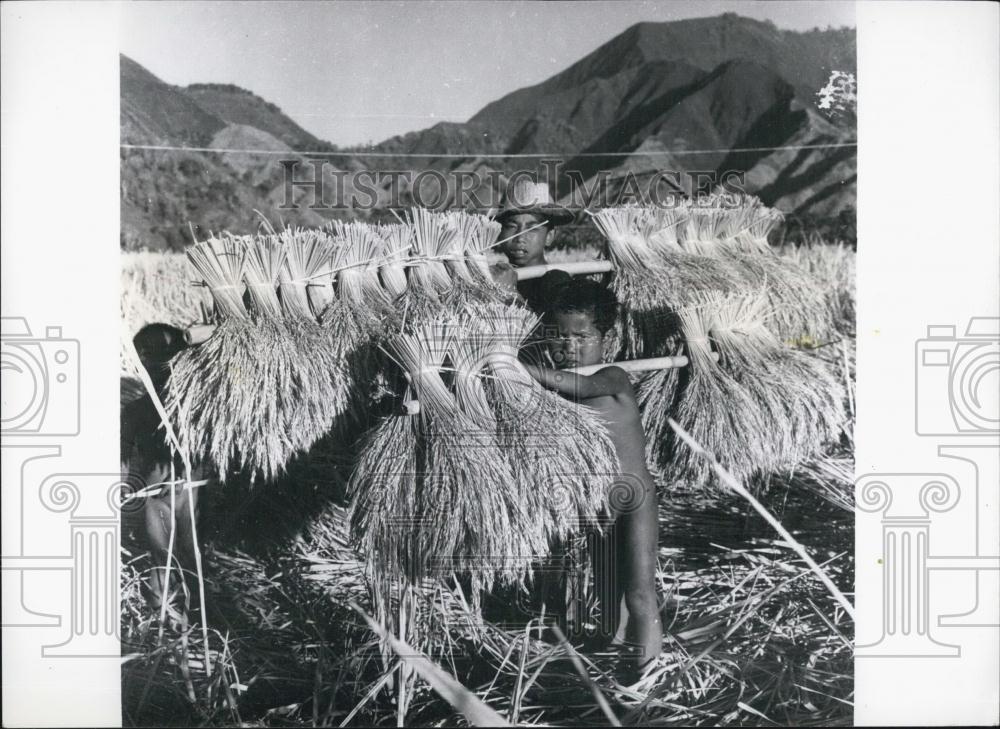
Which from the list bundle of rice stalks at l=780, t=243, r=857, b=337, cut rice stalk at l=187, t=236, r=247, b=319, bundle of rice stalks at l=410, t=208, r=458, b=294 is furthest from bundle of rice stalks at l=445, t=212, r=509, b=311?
bundle of rice stalks at l=780, t=243, r=857, b=337

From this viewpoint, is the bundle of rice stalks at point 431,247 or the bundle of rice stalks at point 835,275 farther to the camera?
the bundle of rice stalks at point 835,275

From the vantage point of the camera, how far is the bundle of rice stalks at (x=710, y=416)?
1.88m

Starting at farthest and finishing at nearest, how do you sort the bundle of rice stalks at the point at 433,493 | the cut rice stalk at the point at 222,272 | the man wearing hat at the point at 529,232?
1. the man wearing hat at the point at 529,232
2. the cut rice stalk at the point at 222,272
3. the bundle of rice stalks at the point at 433,493

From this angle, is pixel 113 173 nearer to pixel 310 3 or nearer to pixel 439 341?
pixel 310 3

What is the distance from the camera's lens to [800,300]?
1937mm

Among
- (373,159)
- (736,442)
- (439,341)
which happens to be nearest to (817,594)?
(736,442)

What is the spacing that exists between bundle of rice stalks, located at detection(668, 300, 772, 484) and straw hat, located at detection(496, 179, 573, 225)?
410 millimetres

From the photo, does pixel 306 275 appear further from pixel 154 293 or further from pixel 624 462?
pixel 624 462

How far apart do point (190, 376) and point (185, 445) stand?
0.17 m

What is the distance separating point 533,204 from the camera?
1.89 m

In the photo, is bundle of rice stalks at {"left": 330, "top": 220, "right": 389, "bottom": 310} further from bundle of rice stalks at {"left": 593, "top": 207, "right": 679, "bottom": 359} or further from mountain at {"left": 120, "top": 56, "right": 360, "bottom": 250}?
bundle of rice stalks at {"left": 593, "top": 207, "right": 679, "bottom": 359}

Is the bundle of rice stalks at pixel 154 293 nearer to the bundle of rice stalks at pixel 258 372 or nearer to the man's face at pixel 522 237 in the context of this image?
the bundle of rice stalks at pixel 258 372

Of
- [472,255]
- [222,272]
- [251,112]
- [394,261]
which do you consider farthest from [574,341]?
[251,112]

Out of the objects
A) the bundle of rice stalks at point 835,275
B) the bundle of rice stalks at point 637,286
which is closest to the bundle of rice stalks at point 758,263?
the bundle of rice stalks at point 835,275
